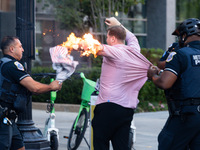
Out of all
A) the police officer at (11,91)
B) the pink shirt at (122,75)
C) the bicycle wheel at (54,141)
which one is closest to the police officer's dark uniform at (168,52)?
the pink shirt at (122,75)

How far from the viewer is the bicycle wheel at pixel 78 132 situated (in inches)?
308

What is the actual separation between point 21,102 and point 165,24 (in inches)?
747

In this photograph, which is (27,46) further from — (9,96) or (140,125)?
(140,125)

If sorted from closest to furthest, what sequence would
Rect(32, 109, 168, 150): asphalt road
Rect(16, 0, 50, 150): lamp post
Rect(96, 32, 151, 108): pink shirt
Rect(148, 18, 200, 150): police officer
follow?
Rect(148, 18, 200, 150): police officer
Rect(96, 32, 151, 108): pink shirt
Rect(16, 0, 50, 150): lamp post
Rect(32, 109, 168, 150): asphalt road

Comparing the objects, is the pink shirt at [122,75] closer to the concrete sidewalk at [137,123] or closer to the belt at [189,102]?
the belt at [189,102]

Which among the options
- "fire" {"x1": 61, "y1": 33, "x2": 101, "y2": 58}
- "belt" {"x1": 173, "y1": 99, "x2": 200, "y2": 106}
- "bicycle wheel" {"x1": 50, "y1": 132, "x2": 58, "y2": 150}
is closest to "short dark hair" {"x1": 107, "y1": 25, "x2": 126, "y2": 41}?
"fire" {"x1": 61, "y1": 33, "x2": 101, "y2": 58}

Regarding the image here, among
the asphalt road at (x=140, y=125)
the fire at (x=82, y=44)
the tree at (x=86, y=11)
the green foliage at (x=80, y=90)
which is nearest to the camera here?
the fire at (x=82, y=44)

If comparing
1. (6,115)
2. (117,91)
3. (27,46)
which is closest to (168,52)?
(117,91)

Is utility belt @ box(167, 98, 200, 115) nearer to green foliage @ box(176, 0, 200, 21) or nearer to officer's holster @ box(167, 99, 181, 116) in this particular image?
officer's holster @ box(167, 99, 181, 116)

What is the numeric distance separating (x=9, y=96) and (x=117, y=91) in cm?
120

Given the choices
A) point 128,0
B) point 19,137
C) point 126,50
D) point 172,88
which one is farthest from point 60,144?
point 128,0

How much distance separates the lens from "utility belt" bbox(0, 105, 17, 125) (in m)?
5.06

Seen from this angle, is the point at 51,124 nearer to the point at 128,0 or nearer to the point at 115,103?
the point at 115,103

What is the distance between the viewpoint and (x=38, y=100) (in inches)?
642
